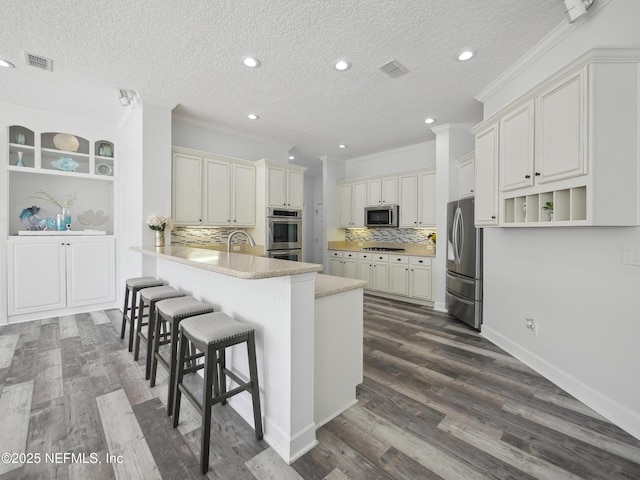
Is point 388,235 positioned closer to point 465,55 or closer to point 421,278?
point 421,278

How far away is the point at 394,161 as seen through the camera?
589cm

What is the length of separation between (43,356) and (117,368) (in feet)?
2.99

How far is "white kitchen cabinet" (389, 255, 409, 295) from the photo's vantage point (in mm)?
5012

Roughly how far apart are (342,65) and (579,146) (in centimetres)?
206

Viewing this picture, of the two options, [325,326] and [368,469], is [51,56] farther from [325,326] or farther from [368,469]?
[368,469]

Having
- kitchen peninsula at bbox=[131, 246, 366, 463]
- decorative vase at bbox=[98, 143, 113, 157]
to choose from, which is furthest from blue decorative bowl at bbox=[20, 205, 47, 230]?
kitchen peninsula at bbox=[131, 246, 366, 463]

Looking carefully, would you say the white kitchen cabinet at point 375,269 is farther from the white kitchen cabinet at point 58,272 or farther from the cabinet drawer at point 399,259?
the white kitchen cabinet at point 58,272

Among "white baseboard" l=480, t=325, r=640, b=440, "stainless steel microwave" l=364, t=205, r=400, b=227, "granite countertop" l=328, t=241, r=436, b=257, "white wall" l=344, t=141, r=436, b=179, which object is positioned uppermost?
"white wall" l=344, t=141, r=436, b=179

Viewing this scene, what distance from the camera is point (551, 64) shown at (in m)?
2.44

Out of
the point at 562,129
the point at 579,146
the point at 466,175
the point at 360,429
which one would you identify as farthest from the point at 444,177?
the point at 360,429

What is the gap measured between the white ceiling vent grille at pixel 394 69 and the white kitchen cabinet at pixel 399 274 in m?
3.00

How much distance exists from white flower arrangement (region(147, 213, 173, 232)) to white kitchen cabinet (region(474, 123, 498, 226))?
11.9 ft

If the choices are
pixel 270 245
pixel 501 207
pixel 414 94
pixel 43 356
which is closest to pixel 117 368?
pixel 43 356

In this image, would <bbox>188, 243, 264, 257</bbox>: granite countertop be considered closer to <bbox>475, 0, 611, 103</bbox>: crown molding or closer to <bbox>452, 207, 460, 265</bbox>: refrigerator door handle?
<bbox>452, 207, 460, 265</bbox>: refrigerator door handle
